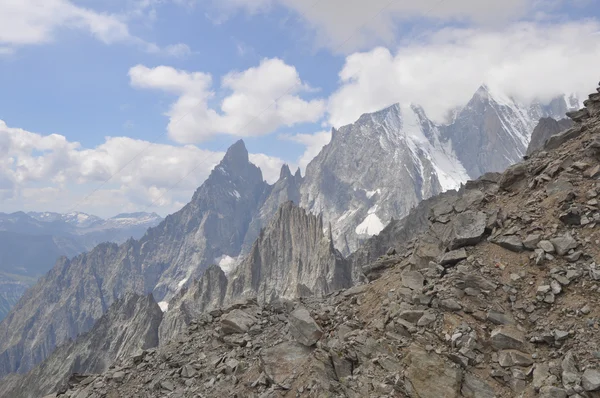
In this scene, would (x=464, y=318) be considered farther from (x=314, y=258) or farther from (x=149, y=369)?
(x=314, y=258)

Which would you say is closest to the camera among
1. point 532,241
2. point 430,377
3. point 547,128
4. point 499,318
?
point 430,377

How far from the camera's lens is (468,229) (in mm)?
13953

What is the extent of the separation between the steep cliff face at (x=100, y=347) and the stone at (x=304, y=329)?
335 feet

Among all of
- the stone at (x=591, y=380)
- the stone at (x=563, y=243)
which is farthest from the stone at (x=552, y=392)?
the stone at (x=563, y=243)

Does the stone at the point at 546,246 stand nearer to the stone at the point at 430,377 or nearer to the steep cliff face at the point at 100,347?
the stone at the point at 430,377

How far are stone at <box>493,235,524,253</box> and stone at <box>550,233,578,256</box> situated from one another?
0.87 m

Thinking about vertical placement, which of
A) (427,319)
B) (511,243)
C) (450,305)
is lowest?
(427,319)

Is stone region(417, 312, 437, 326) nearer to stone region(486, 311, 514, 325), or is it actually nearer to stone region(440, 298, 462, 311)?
stone region(440, 298, 462, 311)

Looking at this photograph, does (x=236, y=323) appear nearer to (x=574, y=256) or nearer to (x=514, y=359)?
(x=514, y=359)

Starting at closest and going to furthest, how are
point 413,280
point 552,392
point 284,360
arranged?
point 552,392
point 413,280
point 284,360

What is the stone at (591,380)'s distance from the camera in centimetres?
839

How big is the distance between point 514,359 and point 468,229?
5136 millimetres

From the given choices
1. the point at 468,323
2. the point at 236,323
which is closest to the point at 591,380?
the point at 468,323

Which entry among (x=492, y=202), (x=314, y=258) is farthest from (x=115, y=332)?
(x=492, y=202)
